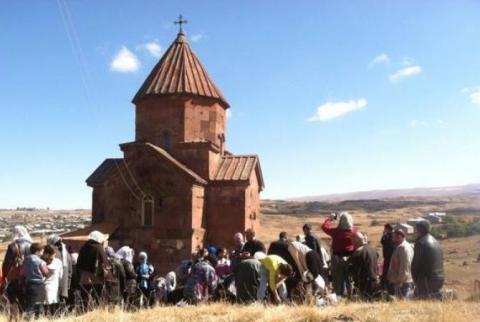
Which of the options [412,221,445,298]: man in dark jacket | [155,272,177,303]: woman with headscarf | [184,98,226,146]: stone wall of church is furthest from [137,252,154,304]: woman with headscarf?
[184,98,226,146]: stone wall of church

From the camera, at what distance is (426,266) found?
7.05m

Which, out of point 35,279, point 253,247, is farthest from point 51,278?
point 253,247

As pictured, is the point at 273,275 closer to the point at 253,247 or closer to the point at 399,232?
the point at 253,247

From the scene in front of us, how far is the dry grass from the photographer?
5801mm

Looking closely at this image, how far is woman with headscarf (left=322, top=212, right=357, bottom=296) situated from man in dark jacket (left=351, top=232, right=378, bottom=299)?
0.34m

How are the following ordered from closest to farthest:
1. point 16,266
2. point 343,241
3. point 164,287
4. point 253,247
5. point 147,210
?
point 16,266, point 343,241, point 253,247, point 164,287, point 147,210

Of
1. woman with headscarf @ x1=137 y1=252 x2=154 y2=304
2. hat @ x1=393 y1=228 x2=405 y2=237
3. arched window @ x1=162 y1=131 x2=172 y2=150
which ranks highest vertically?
arched window @ x1=162 y1=131 x2=172 y2=150

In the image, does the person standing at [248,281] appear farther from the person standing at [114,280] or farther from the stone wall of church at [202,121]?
the stone wall of church at [202,121]

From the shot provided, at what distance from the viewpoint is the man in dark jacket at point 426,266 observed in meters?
7.04

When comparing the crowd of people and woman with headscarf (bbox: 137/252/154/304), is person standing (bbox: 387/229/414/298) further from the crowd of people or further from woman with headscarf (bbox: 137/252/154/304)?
woman with headscarf (bbox: 137/252/154/304)

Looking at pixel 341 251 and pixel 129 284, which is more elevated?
pixel 341 251

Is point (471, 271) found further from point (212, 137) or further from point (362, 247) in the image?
point (362, 247)

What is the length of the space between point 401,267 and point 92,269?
4.40m

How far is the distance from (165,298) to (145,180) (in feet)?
24.3
